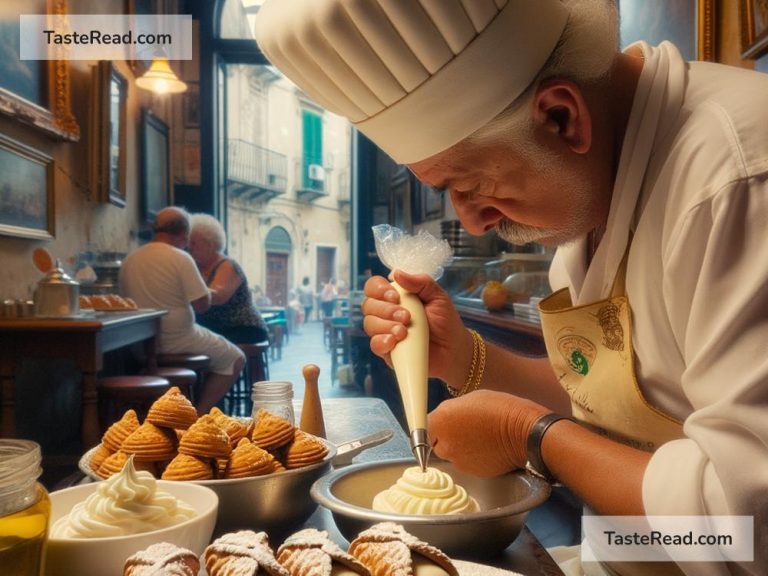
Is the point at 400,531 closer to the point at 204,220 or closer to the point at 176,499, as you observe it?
the point at 176,499

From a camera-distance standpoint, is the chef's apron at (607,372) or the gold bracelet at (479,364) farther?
the gold bracelet at (479,364)

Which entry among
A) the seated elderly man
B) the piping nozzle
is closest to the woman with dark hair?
the seated elderly man

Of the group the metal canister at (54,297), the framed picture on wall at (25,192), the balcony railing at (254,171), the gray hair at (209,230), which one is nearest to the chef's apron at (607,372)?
the metal canister at (54,297)

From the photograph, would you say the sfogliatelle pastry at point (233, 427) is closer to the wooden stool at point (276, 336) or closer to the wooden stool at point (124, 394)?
the wooden stool at point (124, 394)

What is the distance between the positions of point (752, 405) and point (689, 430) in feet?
0.28

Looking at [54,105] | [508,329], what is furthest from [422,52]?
[54,105]

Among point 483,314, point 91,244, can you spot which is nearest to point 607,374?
point 483,314

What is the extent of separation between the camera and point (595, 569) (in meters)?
1.15

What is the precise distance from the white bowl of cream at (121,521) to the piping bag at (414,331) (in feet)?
1.02

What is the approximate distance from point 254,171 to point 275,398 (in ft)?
60.7

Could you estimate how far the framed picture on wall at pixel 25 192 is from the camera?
3.51 metres

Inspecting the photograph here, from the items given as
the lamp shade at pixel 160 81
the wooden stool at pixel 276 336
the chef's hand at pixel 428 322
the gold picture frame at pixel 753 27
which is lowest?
the wooden stool at pixel 276 336

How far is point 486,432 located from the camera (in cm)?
106

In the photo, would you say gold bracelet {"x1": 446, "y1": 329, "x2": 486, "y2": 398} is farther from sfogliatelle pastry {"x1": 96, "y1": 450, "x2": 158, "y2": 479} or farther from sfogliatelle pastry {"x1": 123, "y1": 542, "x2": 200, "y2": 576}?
sfogliatelle pastry {"x1": 123, "y1": 542, "x2": 200, "y2": 576}
